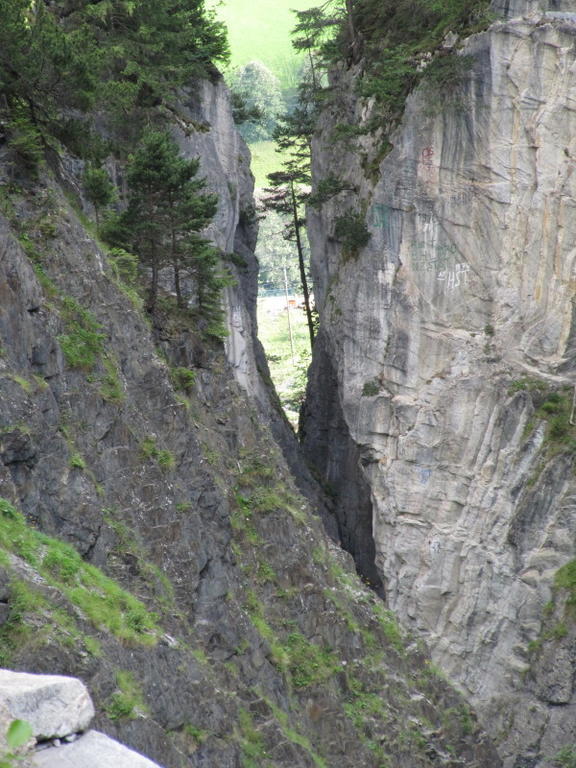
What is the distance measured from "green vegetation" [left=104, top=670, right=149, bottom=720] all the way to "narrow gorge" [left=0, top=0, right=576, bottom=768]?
0.04 metres

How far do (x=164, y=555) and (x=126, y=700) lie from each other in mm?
5826

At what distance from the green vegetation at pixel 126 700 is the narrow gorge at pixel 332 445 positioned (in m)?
0.04

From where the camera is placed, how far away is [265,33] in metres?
146

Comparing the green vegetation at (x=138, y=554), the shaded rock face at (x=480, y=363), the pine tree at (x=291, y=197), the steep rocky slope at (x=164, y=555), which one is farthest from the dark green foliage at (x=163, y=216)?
the pine tree at (x=291, y=197)

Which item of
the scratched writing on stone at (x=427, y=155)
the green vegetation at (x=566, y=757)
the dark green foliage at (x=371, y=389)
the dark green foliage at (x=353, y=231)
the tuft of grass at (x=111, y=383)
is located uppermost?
the scratched writing on stone at (x=427, y=155)

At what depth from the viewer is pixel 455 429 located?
33.6m

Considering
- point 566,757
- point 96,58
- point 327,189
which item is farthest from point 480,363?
point 96,58

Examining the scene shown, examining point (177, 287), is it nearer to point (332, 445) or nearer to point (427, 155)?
point (427, 155)

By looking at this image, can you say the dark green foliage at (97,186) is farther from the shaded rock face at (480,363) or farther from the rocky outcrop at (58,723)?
the rocky outcrop at (58,723)

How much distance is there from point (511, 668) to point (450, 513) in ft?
18.2

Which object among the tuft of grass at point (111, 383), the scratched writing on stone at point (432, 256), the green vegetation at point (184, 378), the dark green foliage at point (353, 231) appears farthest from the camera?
the dark green foliage at point (353, 231)

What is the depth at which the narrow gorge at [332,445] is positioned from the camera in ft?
51.2

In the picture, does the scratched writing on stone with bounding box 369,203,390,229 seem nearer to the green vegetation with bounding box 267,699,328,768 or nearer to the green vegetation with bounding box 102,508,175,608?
the green vegetation with bounding box 267,699,328,768

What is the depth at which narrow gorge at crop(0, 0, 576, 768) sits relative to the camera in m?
15.6
